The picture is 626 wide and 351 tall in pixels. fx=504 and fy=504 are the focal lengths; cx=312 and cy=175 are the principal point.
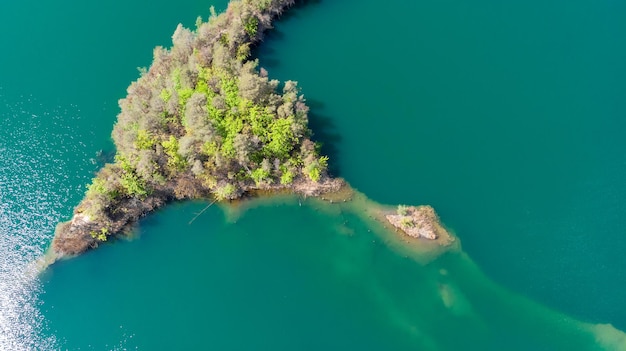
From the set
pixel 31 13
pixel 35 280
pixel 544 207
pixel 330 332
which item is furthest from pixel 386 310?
pixel 31 13

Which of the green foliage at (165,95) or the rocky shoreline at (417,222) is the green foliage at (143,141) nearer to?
the green foliage at (165,95)

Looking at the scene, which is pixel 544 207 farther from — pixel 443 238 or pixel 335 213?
pixel 335 213

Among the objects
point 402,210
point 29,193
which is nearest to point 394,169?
point 402,210

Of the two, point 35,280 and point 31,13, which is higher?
point 31,13

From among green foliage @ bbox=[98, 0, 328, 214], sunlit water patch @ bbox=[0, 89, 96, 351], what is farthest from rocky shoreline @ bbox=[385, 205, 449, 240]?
sunlit water patch @ bbox=[0, 89, 96, 351]

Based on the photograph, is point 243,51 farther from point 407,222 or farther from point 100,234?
point 407,222

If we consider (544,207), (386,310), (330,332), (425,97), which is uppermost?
(425,97)
